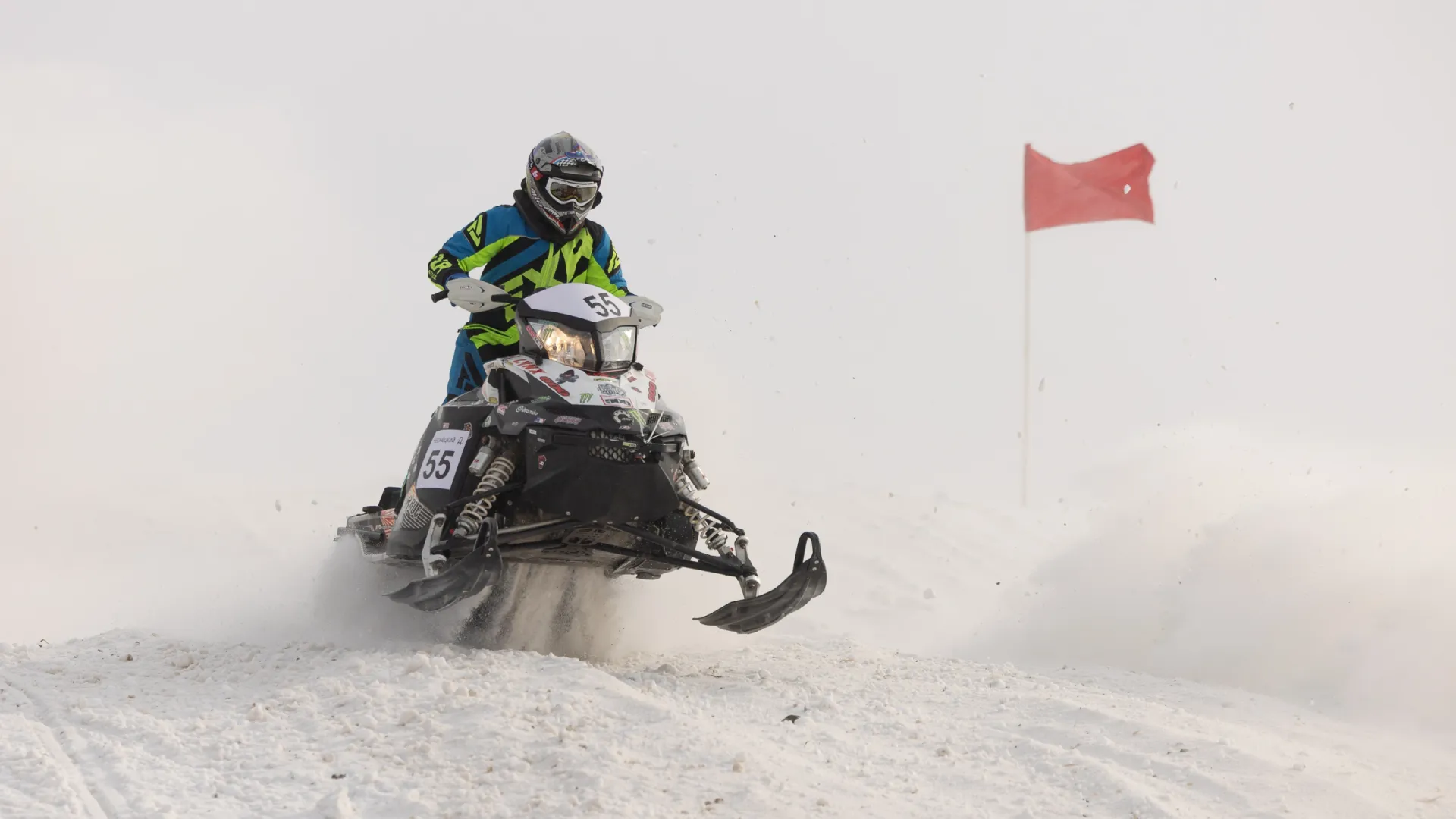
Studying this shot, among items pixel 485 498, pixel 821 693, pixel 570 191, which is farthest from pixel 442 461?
pixel 821 693

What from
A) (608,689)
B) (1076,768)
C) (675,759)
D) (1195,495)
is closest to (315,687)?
(608,689)

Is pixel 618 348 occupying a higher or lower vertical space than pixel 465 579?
higher

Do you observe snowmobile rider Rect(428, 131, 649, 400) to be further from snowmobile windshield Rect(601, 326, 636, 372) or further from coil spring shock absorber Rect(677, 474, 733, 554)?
coil spring shock absorber Rect(677, 474, 733, 554)

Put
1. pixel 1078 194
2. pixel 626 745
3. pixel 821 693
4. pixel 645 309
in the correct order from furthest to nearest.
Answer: pixel 1078 194
pixel 645 309
pixel 821 693
pixel 626 745

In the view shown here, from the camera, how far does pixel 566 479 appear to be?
5.93 m

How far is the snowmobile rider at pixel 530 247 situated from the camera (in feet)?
23.2

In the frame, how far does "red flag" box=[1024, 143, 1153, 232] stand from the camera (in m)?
14.4

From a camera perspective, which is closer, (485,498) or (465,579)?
(465,579)

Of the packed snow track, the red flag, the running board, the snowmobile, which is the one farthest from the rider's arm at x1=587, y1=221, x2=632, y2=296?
the red flag

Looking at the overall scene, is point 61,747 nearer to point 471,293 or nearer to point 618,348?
point 471,293

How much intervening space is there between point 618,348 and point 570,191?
3.57 ft

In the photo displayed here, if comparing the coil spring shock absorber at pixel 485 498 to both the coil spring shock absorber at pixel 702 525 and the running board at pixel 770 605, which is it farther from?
the running board at pixel 770 605

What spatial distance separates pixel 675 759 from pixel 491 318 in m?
3.38

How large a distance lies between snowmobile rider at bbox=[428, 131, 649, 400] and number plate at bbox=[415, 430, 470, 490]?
35.2 inches
